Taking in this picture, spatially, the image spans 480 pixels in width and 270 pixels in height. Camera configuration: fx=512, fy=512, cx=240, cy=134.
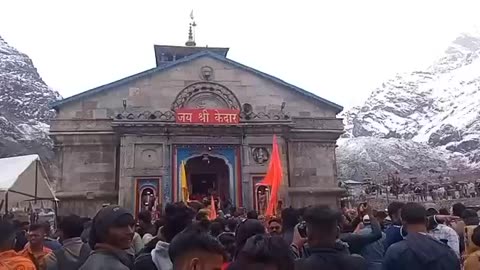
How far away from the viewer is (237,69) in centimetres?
2356

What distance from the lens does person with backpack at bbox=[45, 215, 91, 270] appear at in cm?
521

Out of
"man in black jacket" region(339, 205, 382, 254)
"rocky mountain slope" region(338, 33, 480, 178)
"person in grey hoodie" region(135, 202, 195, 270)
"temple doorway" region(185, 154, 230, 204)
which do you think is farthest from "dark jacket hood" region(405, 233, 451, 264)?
"rocky mountain slope" region(338, 33, 480, 178)

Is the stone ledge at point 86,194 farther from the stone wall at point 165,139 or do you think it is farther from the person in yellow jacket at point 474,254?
the person in yellow jacket at point 474,254

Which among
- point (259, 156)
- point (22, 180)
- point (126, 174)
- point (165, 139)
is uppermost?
point (165, 139)

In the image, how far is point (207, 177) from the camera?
2556cm

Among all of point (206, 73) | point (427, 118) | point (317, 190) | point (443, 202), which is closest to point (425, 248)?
point (317, 190)

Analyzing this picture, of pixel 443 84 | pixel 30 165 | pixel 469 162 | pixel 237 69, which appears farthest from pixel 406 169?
pixel 443 84

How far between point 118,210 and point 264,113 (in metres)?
18.4

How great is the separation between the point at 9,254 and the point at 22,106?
73098mm

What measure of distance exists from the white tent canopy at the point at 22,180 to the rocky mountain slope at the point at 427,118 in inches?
1902

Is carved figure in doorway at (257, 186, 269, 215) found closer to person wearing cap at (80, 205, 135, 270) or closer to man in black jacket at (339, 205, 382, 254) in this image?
man in black jacket at (339, 205, 382, 254)

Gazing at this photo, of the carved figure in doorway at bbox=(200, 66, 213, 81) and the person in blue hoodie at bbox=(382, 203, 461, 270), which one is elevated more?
the carved figure in doorway at bbox=(200, 66, 213, 81)

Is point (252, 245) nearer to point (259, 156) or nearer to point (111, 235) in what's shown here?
point (111, 235)

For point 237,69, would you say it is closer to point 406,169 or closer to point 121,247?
point 121,247
